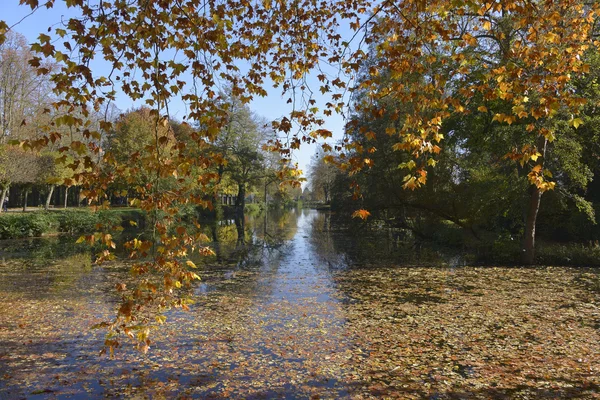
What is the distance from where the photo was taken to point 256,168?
41594 millimetres

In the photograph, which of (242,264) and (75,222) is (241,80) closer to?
(242,264)

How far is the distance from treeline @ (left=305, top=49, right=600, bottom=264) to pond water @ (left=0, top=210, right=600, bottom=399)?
305 centimetres

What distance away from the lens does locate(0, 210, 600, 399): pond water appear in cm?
504

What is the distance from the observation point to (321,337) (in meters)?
6.95

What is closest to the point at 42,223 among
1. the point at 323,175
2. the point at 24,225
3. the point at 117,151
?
the point at 24,225

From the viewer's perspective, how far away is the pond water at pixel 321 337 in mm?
5043

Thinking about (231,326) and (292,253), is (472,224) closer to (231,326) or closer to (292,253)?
(292,253)

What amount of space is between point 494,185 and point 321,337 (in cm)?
1166

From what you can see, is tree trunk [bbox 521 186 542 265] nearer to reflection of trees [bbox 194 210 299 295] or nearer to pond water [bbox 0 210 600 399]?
pond water [bbox 0 210 600 399]

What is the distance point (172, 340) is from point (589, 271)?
12.1 metres

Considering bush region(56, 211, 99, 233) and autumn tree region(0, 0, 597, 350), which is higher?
autumn tree region(0, 0, 597, 350)

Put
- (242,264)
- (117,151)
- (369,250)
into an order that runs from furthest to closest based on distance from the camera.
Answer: (369,250) → (242,264) → (117,151)

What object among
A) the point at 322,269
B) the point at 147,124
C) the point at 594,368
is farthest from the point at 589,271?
the point at 147,124

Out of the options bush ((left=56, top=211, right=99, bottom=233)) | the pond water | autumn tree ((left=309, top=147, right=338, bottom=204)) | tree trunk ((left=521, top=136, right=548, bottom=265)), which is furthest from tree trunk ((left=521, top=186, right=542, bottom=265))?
bush ((left=56, top=211, right=99, bottom=233))
